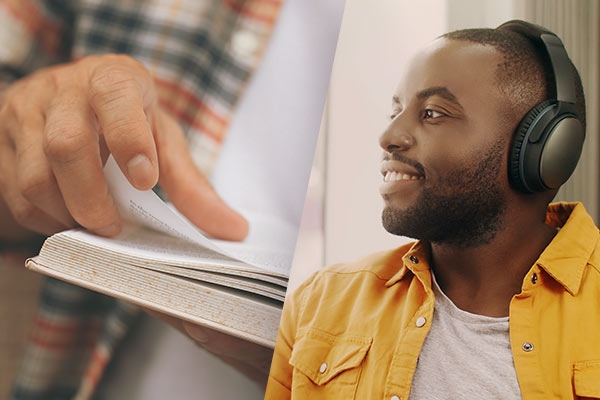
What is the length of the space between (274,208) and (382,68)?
0.90ft

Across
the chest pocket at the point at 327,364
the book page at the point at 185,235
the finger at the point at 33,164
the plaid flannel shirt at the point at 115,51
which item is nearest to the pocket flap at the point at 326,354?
the chest pocket at the point at 327,364

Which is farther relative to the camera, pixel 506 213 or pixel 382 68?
pixel 382 68

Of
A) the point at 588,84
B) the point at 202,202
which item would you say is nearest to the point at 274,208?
the point at 202,202

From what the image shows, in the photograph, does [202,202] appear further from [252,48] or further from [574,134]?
[574,134]

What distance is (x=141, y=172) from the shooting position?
44 centimetres

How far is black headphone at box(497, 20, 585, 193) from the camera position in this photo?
55 centimetres

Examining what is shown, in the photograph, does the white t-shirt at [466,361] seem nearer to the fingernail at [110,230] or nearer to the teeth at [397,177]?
the teeth at [397,177]

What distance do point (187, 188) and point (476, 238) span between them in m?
0.31

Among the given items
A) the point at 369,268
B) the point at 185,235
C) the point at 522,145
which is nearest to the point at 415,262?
the point at 369,268

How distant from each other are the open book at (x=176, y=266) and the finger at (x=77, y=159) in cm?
1

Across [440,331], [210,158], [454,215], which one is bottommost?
[440,331]

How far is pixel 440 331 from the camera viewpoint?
580mm

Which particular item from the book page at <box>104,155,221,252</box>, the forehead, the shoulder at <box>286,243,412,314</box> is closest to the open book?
the book page at <box>104,155,221,252</box>

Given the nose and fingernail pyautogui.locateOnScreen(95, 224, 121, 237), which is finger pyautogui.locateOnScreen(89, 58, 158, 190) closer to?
fingernail pyautogui.locateOnScreen(95, 224, 121, 237)
